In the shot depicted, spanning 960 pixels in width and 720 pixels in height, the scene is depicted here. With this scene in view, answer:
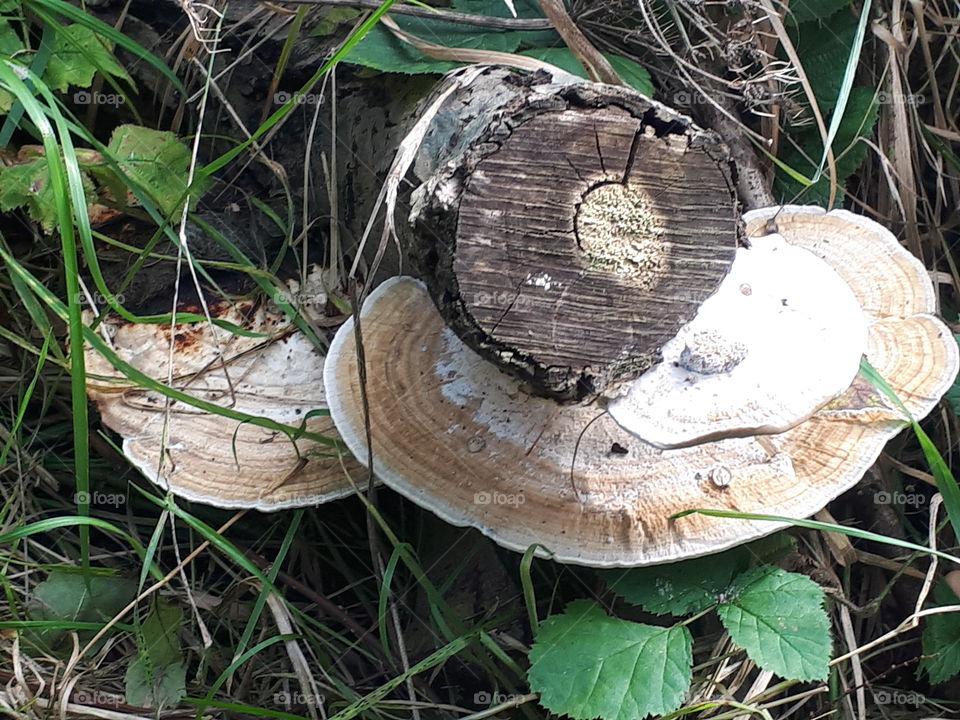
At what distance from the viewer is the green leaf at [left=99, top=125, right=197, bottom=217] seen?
2.33 metres

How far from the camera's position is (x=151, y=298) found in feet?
7.98

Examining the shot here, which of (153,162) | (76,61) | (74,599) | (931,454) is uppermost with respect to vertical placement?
(76,61)

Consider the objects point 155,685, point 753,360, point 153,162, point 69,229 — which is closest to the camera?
point 753,360

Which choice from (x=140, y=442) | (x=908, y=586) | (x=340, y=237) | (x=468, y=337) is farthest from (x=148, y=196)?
(x=908, y=586)

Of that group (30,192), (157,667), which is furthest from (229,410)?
(30,192)

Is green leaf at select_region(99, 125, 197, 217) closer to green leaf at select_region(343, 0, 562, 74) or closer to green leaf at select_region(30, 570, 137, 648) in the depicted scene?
green leaf at select_region(343, 0, 562, 74)

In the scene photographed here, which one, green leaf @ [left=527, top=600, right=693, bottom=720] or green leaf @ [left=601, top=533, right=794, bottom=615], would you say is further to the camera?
green leaf @ [left=601, top=533, right=794, bottom=615]

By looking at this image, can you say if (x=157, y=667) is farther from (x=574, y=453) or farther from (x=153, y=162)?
(x=153, y=162)

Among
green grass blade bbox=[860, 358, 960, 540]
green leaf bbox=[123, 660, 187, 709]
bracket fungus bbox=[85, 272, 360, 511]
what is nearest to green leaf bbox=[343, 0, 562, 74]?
bracket fungus bbox=[85, 272, 360, 511]

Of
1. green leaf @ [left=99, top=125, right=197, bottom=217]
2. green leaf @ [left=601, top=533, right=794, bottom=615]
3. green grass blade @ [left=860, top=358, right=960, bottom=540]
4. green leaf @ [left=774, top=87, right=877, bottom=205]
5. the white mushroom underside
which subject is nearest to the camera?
the white mushroom underside

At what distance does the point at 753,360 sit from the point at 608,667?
0.81m

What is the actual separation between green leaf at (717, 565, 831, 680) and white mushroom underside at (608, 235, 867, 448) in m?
0.62

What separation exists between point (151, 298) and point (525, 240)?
141 cm

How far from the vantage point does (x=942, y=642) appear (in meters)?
2.26
